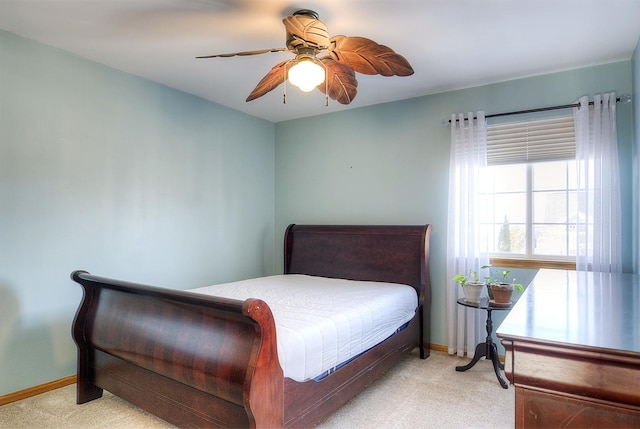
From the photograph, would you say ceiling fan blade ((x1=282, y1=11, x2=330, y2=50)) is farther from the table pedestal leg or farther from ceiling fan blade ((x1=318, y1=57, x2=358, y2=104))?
the table pedestal leg

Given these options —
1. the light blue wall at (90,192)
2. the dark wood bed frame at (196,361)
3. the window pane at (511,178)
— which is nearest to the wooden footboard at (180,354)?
the dark wood bed frame at (196,361)

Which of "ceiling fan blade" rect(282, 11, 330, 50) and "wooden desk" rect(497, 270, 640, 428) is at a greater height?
"ceiling fan blade" rect(282, 11, 330, 50)

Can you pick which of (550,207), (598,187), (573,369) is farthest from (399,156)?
(573,369)

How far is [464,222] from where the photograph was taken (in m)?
3.40

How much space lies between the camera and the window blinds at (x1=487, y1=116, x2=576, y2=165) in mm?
3121

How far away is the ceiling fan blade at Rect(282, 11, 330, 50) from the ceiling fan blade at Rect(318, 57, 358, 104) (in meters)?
0.21

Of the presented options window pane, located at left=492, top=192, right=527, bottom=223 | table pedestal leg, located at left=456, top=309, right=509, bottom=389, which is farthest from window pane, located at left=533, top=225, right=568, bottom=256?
table pedestal leg, located at left=456, top=309, right=509, bottom=389

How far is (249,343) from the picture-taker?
5.60ft

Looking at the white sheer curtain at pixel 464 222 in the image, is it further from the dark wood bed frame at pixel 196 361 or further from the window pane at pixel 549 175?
the dark wood bed frame at pixel 196 361

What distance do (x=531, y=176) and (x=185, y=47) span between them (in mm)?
2994

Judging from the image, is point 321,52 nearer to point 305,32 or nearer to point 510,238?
point 305,32

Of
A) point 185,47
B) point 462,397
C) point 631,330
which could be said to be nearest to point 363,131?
point 185,47

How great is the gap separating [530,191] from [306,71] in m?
2.36

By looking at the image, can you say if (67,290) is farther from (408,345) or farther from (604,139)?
(604,139)
